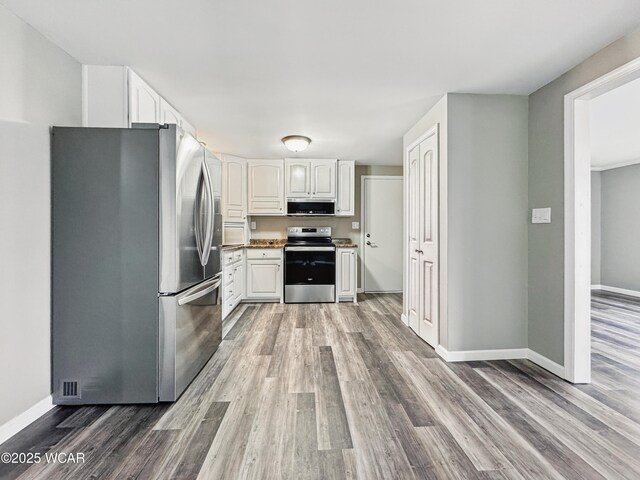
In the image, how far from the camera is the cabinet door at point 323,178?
4961 mm

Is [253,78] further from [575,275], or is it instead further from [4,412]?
[575,275]

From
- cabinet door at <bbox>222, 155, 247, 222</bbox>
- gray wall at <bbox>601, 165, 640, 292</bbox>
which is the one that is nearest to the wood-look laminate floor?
cabinet door at <bbox>222, 155, 247, 222</bbox>

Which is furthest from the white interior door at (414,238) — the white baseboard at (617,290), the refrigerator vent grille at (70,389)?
the white baseboard at (617,290)

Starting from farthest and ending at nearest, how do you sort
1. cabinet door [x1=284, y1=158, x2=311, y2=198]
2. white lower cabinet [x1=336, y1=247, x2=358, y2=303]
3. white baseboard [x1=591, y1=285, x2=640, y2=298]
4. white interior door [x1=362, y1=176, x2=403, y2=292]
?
white interior door [x1=362, y1=176, x2=403, y2=292] → white baseboard [x1=591, y1=285, x2=640, y2=298] → cabinet door [x1=284, y1=158, x2=311, y2=198] → white lower cabinet [x1=336, y1=247, x2=358, y2=303]

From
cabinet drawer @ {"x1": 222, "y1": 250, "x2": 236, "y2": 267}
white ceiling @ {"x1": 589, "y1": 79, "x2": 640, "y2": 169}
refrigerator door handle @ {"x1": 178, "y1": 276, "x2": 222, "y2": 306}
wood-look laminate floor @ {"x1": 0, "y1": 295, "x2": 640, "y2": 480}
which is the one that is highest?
white ceiling @ {"x1": 589, "y1": 79, "x2": 640, "y2": 169}

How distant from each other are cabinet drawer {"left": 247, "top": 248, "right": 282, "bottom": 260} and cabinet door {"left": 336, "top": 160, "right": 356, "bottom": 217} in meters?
1.18

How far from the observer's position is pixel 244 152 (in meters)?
4.61

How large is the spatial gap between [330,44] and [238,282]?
11.2 ft

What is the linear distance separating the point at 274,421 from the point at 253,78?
7.78ft

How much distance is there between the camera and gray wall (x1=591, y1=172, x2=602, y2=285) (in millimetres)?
5816

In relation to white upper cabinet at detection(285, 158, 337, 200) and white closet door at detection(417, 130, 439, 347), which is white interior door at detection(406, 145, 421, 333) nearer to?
white closet door at detection(417, 130, 439, 347)

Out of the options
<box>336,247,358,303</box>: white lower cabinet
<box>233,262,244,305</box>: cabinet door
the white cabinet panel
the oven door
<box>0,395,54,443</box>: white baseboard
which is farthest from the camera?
<box>336,247,358,303</box>: white lower cabinet

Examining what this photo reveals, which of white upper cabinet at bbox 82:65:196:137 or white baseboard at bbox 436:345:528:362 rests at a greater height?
white upper cabinet at bbox 82:65:196:137

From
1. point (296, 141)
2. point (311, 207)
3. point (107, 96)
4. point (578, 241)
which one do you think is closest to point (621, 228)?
point (578, 241)
